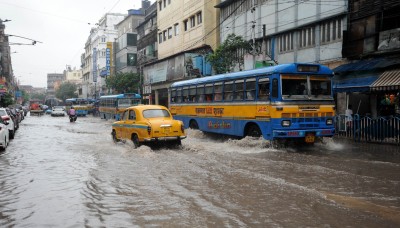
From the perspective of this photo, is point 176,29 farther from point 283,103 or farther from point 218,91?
point 283,103

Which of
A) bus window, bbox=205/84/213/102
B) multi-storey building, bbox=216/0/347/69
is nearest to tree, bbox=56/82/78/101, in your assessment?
Answer: multi-storey building, bbox=216/0/347/69

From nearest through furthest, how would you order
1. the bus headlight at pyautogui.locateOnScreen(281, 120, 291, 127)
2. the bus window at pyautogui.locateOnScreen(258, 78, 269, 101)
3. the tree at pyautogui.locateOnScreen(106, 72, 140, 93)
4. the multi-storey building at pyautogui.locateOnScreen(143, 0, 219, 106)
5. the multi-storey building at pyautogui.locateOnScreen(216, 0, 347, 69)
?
the bus headlight at pyautogui.locateOnScreen(281, 120, 291, 127), the bus window at pyautogui.locateOnScreen(258, 78, 269, 101), the multi-storey building at pyautogui.locateOnScreen(216, 0, 347, 69), the multi-storey building at pyautogui.locateOnScreen(143, 0, 219, 106), the tree at pyautogui.locateOnScreen(106, 72, 140, 93)

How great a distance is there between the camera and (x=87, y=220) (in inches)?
229

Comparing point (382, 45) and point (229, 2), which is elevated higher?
point (229, 2)

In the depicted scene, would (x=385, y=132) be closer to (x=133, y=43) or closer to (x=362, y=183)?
(x=362, y=183)

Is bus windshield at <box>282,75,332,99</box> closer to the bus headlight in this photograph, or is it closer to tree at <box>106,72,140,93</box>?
the bus headlight

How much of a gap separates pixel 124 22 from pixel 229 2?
136 ft

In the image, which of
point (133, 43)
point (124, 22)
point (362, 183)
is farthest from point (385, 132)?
point (124, 22)

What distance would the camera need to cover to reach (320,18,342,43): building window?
20781 mm

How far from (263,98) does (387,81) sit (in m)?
5.98

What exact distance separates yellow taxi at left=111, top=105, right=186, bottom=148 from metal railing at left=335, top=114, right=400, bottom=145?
8.12 meters

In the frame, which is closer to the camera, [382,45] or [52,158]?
[52,158]

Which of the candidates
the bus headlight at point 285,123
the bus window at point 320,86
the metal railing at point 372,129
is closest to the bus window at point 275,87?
Result: the bus headlight at point 285,123

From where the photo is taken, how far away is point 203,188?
25.9 feet
